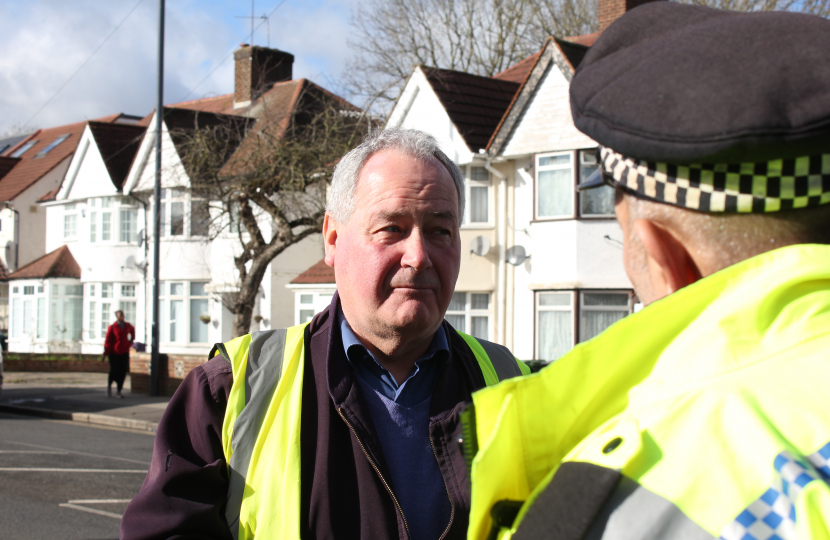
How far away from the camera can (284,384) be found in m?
2.18

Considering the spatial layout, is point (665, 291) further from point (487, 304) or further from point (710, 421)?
point (487, 304)

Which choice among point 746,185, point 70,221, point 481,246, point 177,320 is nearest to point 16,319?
point 70,221

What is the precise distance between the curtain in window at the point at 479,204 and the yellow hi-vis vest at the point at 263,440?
16663 millimetres

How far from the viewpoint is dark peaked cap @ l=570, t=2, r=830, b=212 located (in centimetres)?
105

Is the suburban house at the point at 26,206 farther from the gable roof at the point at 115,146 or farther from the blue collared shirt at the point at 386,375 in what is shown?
the blue collared shirt at the point at 386,375

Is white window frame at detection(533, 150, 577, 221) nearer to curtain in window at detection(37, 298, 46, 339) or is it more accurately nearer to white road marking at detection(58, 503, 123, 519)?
white road marking at detection(58, 503, 123, 519)

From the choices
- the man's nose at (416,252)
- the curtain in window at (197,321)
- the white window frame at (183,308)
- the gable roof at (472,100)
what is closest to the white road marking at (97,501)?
the man's nose at (416,252)

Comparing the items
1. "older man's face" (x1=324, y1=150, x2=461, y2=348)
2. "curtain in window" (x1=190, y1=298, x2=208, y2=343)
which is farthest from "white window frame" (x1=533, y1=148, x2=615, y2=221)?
"older man's face" (x1=324, y1=150, x2=461, y2=348)

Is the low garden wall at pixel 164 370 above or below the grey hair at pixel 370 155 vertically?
below

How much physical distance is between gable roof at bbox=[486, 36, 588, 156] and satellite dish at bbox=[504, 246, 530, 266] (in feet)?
7.48

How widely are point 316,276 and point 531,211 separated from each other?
8.16 m

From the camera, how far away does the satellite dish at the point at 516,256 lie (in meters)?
17.6

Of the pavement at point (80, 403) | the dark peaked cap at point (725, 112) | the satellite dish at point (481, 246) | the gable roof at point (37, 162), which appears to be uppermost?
the gable roof at point (37, 162)

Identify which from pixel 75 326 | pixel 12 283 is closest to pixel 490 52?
pixel 75 326
